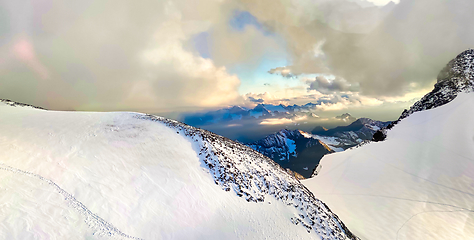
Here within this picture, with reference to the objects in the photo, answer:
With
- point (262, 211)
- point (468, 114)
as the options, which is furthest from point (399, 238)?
point (468, 114)

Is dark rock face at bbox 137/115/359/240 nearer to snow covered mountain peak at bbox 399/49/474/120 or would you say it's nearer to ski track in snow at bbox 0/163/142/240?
ski track in snow at bbox 0/163/142/240

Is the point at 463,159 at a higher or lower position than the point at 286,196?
higher

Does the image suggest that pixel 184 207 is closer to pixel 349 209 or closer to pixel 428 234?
pixel 349 209

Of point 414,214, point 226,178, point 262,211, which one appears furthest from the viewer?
point 414,214

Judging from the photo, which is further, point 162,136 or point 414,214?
point 414,214

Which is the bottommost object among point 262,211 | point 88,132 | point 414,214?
point 414,214

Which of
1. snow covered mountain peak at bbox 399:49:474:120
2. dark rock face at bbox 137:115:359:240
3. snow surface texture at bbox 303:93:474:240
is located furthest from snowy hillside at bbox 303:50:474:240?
dark rock face at bbox 137:115:359:240

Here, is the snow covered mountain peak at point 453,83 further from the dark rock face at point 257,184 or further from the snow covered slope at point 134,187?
the snow covered slope at point 134,187
